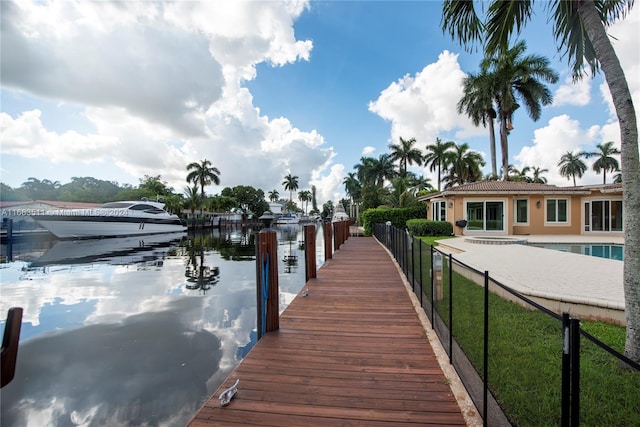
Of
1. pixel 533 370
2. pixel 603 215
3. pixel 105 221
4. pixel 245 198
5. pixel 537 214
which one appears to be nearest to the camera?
pixel 533 370

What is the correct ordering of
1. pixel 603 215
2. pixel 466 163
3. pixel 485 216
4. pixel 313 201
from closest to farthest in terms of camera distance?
pixel 603 215 → pixel 485 216 → pixel 466 163 → pixel 313 201

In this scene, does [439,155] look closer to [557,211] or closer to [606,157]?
[557,211]

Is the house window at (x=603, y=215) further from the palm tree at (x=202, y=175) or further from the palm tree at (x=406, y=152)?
the palm tree at (x=202, y=175)

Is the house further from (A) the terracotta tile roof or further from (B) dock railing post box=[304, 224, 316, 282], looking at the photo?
(B) dock railing post box=[304, 224, 316, 282]

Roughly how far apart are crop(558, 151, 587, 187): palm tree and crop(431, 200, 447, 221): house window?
4479 cm

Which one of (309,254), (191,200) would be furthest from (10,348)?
(191,200)

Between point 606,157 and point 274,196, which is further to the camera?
point 274,196

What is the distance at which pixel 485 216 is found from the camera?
707 inches

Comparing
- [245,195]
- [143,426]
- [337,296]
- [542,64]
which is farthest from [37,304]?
[245,195]

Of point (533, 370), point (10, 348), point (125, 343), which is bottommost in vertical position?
point (125, 343)

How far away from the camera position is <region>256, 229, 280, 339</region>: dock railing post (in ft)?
13.9

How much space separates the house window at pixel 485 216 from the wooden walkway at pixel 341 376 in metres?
14.9

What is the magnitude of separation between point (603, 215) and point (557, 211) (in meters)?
2.41

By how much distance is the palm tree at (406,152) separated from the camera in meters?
40.5
